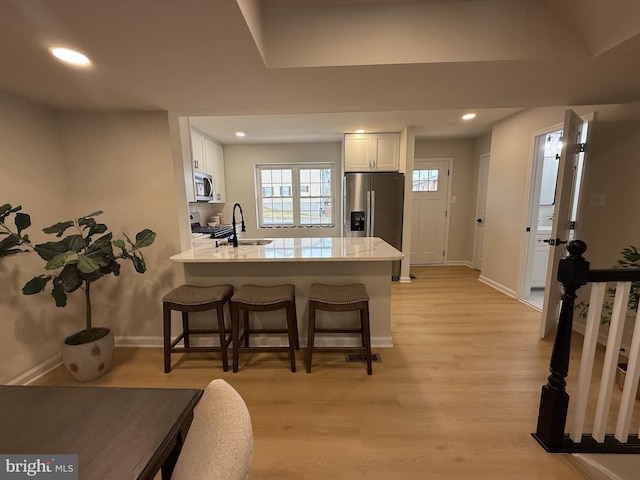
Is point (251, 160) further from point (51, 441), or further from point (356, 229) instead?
point (51, 441)

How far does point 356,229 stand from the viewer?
4.23 metres

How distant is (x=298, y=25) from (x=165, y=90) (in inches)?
38.9

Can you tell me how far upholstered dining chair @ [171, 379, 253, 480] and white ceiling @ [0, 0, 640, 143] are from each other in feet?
4.43

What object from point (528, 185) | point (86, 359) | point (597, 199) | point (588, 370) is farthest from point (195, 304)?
point (528, 185)

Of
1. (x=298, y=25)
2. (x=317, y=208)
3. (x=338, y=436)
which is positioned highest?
(x=298, y=25)

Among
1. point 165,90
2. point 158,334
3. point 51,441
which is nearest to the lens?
point 51,441

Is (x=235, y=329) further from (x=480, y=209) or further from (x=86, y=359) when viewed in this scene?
(x=480, y=209)

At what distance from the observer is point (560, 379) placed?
1.43m

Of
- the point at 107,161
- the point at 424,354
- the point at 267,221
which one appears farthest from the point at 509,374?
the point at 267,221

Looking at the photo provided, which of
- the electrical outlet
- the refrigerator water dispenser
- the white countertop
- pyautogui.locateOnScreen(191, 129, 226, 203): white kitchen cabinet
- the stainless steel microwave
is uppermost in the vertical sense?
pyautogui.locateOnScreen(191, 129, 226, 203): white kitchen cabinet

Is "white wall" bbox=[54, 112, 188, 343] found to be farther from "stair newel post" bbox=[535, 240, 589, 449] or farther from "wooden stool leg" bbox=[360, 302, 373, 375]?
"stair newel post" bbox=[535, 240, 589, 449]

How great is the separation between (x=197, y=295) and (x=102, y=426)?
1353 mm

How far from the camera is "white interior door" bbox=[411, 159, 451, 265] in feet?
16.3

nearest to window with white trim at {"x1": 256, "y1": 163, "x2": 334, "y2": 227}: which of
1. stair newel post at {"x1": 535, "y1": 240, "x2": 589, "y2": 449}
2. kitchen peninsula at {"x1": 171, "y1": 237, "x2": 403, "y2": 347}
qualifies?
kitchen peninsula at {"x1": 171, "y1": 237, "x2": 403, "y2": 347}
